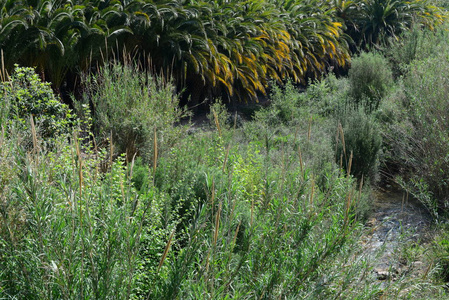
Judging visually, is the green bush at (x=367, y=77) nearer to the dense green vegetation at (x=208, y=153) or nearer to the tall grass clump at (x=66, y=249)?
the dense green vegetation at (x=208, y=153)

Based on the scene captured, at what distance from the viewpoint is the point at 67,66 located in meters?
6.31

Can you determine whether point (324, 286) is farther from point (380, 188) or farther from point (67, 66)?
point (67, 66)

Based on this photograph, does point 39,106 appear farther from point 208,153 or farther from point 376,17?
point 376,17

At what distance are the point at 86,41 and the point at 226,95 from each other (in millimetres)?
3198

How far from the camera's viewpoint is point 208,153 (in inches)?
175

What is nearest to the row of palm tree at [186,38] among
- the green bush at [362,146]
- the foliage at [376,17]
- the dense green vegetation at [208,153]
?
the dense green vegetation at [208,153]

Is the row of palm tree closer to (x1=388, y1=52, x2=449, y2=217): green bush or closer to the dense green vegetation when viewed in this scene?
the dense green vegetation

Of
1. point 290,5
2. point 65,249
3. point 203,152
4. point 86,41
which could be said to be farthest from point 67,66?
point 290,5

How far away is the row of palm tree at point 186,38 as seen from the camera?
570 cm

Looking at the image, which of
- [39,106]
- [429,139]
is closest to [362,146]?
[429,139]

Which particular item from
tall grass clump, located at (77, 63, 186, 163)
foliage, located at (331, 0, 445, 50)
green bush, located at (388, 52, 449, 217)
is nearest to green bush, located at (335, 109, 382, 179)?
green bush, located at (388, 52, 449, 217)

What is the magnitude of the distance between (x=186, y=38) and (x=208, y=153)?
3.03 meters

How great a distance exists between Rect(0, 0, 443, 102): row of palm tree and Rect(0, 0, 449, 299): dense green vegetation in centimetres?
3

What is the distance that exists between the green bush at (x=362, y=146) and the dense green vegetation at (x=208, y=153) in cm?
2
